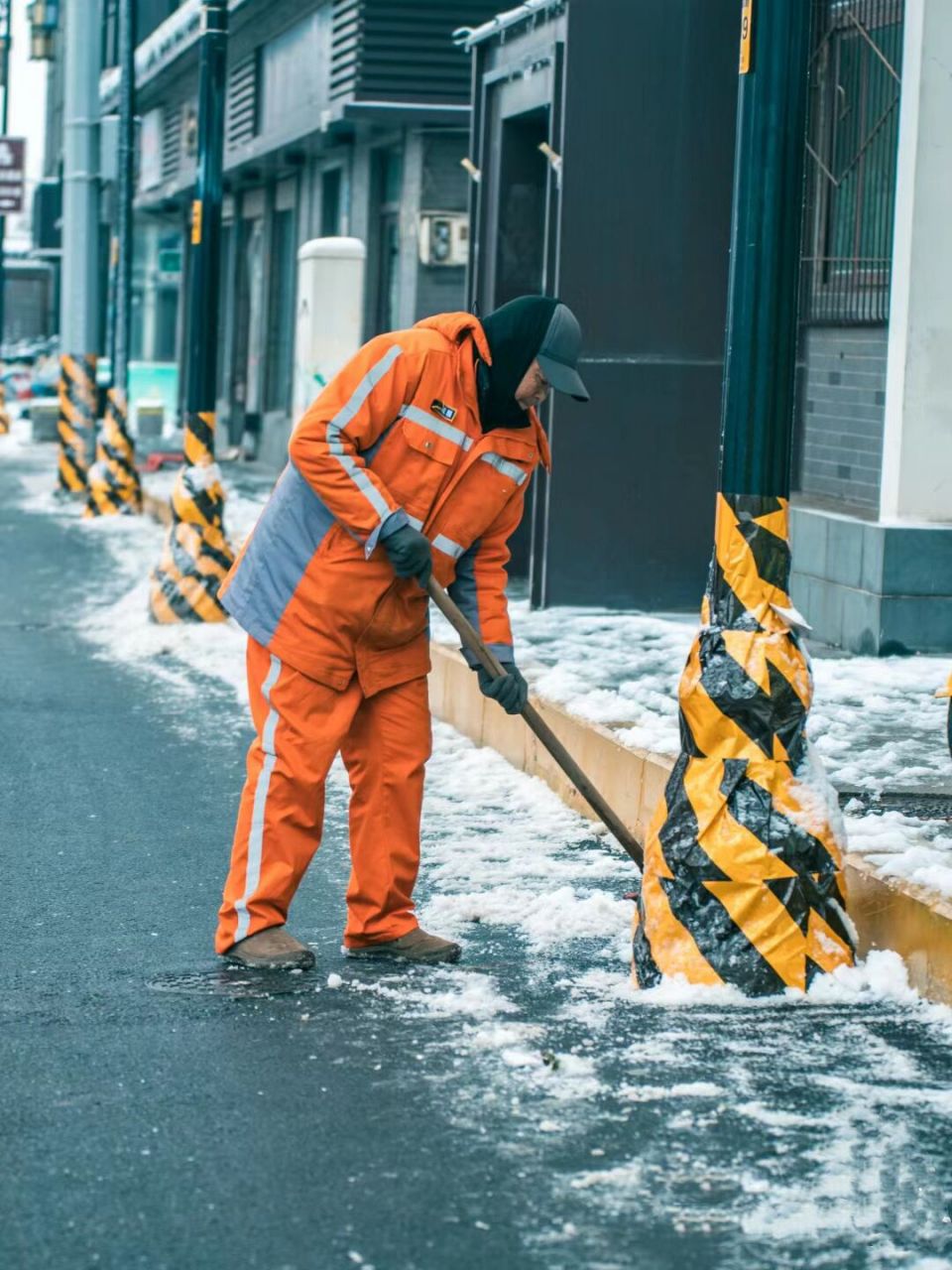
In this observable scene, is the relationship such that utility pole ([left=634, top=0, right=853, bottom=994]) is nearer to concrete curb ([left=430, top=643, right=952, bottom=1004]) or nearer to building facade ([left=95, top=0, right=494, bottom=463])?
concrete curb ([left=430, top=643, right=952, bottom=1004])

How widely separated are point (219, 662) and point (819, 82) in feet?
14.7

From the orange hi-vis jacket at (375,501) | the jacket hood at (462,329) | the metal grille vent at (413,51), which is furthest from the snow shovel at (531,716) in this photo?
the metal grille vent at (413,51)

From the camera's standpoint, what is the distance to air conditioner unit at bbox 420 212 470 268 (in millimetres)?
20422

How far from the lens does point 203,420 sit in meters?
14.1

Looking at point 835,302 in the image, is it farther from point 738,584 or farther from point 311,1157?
point 311,1157

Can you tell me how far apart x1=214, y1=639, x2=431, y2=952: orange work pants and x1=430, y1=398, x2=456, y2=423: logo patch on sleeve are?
72cm

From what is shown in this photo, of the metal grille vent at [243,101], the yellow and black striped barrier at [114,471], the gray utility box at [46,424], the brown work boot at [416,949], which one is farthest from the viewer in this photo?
the gray utility box at [46,424]

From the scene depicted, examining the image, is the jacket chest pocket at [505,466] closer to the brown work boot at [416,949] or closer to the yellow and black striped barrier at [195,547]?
the brown work boot at [416,949]

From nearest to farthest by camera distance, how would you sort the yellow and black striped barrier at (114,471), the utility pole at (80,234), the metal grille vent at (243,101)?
the yellow and black striped barrier at (114,471), the utility pole at (80,234), the metal grille vent at (243,101)

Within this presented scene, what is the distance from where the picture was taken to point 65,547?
18.6m

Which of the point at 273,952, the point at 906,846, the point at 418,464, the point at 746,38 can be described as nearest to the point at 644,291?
the point at 746,38

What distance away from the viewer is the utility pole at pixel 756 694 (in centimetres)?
554

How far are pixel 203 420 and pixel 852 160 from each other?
4410 mm

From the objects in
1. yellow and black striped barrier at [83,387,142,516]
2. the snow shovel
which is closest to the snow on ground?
the snow shovel
